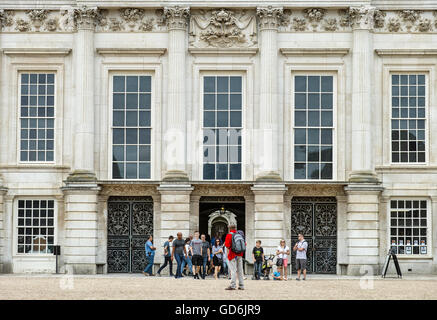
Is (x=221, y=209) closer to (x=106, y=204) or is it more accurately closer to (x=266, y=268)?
(x=266, y=268)

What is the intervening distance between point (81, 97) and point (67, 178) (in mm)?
3243

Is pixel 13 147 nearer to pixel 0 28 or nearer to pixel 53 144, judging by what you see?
pixel 53 144

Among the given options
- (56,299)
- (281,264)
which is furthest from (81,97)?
(56,299)

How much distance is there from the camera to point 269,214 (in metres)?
38.8

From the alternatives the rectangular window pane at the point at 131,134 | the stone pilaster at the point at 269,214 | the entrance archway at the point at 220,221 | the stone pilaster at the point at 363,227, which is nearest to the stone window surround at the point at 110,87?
the rectangular window pane at the point at 131,134

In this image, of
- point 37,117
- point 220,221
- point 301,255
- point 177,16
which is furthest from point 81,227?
point 177,16

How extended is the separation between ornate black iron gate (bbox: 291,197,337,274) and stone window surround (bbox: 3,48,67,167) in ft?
32.1

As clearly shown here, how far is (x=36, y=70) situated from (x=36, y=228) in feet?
20.8

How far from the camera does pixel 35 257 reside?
39.8 meters

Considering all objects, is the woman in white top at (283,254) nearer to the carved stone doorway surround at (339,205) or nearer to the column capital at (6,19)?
the carved stone doorway surround at (339,205)

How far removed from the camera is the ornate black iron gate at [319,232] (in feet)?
130

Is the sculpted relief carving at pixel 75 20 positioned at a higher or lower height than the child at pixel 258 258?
higher

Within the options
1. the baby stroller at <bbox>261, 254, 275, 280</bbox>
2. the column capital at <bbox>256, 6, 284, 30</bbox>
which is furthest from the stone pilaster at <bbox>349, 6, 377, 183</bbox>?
the baby stroller at <bbox>261, 254, 275, 280</bbox>

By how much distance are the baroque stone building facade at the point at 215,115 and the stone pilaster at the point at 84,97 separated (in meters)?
0.06
